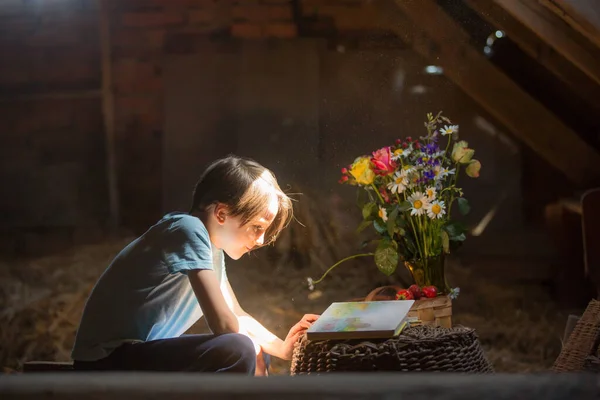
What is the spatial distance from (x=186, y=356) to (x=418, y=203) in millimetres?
699

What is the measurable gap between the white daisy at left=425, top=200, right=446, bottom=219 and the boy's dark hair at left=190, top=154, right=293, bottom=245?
1.26 ft

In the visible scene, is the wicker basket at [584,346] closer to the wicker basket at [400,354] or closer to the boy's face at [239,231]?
the wicker basket at [400,354]

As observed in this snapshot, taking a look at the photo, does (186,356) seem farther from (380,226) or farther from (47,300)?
(47,300)

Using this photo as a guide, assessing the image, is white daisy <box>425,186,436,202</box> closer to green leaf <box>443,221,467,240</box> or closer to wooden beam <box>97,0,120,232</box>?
green leaf <box>443,221,467,240</box>

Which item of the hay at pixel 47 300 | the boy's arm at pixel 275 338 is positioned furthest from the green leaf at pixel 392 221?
the hay at pixel 47 300

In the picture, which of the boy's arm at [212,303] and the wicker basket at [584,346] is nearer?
the boy's arm at [212,303]

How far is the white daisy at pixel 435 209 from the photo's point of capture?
1.83 m

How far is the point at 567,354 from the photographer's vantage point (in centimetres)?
173

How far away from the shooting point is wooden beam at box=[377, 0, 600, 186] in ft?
7.39

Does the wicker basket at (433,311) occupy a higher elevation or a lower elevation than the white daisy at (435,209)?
lower

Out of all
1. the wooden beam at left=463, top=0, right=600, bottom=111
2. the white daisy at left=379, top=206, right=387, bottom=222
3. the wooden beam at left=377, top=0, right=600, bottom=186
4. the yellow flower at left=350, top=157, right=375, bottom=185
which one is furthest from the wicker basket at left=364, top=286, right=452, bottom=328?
the wooden beam at left=463, top=0, right=600, bottom=111

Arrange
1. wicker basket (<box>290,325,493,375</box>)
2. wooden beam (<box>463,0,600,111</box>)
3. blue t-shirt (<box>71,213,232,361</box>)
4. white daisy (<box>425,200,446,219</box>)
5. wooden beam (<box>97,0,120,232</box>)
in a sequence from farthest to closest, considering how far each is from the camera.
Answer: wooden beam (<box>97,0,120,232</box>) < wooden beam (<box>463,0,600,111</box>) < white daisy (<box>425,200,446,219</box>) < blue t-shirt (<box>71,213,232,361</box>) < wicker basket (<box>290,325,493,375</box>)

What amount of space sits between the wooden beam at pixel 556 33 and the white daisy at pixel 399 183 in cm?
61

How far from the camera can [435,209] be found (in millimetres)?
1834
